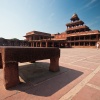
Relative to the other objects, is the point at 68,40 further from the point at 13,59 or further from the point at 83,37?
the point at 13,59

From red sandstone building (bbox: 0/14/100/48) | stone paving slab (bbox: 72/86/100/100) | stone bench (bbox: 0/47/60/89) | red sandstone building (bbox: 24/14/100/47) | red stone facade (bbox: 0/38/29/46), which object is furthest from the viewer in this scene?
red sandstone building (bbox: 24/14/100/47)

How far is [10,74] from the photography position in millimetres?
2793

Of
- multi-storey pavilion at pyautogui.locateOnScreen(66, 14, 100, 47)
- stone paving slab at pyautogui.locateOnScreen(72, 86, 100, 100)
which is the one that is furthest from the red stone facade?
stone paving slab at pyautogui.locateOnScreen(72, 86, 100, 100)

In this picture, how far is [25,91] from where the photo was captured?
258 centimetres

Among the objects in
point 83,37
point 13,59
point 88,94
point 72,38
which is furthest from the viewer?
point 72,38

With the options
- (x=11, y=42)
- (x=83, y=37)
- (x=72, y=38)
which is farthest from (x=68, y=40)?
(x=11, y=42)

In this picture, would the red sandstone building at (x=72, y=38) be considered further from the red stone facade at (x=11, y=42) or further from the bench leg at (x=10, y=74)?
the bench leg at (x=10, y=74)

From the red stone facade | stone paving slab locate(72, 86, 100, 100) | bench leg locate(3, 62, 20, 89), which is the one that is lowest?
stone paving slab locate(72, 86, 100, 100)

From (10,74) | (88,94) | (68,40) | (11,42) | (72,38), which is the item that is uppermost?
(72,38)

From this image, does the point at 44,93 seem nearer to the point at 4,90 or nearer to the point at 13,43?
the point at 4,90

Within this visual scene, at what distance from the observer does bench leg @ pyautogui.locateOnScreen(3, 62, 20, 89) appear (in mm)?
2721

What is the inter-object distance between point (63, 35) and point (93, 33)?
14399mm

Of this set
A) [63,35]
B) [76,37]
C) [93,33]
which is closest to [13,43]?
[63,35]

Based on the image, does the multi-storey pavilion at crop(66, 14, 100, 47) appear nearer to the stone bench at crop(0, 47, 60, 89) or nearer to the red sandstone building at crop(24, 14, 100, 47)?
the red sandstone building at crop(24, 14, 100, 47)
